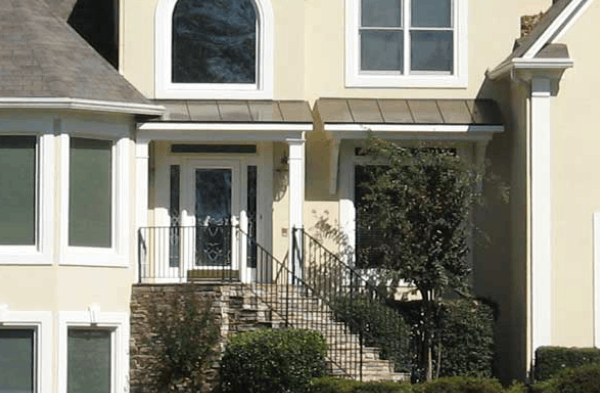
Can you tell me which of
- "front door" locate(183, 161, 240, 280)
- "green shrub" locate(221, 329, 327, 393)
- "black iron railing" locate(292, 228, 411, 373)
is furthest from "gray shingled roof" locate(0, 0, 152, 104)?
"green shrub" locate(221, 329, 327, 393)

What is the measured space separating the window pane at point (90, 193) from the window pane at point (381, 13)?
18.9 feet

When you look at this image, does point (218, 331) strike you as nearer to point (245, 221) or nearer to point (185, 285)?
point (185, 285)

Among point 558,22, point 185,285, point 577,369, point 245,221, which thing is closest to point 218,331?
point 185,285

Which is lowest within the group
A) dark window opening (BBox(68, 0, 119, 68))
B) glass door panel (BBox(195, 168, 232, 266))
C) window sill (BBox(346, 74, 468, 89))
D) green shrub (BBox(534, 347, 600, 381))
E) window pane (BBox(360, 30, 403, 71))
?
green shrub (BBox(534, 347, 600, 381))

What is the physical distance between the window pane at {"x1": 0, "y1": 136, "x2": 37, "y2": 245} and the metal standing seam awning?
5464 mm

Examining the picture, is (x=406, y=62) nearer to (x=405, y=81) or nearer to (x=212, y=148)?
(x=405, y=81)

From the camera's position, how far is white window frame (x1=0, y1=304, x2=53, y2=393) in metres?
28.2

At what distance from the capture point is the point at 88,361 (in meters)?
28.8

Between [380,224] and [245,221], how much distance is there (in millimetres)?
2766

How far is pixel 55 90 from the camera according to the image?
28.5 m

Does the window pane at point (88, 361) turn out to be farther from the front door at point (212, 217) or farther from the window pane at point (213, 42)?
the window pane at point (213, 42)

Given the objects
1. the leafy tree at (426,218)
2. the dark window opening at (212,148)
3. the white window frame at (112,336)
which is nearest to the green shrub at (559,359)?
the leafy tree at (426,218)

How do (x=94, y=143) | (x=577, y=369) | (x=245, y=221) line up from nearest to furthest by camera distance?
(x=577, y=369)
(x=94, y=143)
(x=245, y=221)

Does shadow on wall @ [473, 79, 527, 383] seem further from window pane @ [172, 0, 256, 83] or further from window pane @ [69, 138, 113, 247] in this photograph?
window pane @ [69, 138, 113, 247]
